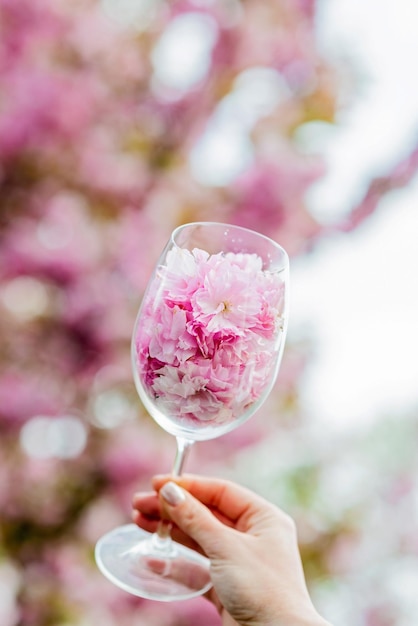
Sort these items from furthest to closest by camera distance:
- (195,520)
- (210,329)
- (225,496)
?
(225,496)
(195,520)
(210,329)

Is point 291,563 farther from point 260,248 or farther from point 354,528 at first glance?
point 354,528

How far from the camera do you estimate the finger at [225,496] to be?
0.96m

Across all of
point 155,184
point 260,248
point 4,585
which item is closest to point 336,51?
point 155,184

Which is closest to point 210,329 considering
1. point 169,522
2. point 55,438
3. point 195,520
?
point 195,520

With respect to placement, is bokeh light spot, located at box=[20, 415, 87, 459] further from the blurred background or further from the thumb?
the thumb

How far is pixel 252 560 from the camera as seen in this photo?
2.75 ft

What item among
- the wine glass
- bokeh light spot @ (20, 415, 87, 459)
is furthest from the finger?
bokeh light spot @ (20, 415, 87, 459)

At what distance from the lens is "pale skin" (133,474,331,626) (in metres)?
0.81

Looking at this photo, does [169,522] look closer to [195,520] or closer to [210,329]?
[195,520]

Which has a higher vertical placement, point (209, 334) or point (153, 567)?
point (209, 334)

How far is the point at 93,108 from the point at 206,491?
1038 mm

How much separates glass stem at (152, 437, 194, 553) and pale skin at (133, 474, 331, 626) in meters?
0.02

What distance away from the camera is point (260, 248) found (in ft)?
2.75

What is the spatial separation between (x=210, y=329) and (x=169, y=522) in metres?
0.36
